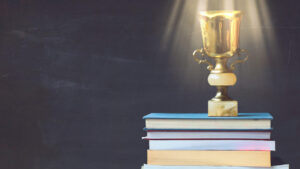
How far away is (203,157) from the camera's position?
5.04ft

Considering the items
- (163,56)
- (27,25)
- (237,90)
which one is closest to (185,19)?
(163,56)

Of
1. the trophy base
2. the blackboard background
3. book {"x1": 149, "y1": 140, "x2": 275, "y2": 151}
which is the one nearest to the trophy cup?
the trophy base

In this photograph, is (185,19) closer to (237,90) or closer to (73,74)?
(237,90)

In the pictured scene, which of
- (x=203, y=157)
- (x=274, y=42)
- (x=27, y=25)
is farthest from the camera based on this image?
(x=27, y=25)

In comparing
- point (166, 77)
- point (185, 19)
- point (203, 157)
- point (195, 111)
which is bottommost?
point (203, 157)

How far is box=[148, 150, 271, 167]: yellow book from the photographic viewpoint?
1.51 m

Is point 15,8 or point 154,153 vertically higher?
point 15,8

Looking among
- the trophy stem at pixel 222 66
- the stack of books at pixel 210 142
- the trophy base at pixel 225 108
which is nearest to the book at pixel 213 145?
the stack of books at pixel 210 142

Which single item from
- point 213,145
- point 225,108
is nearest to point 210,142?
point 213,145

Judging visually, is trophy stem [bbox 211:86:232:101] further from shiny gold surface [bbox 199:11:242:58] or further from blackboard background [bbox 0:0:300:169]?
blackboard background [bbox 0:0:300:169]

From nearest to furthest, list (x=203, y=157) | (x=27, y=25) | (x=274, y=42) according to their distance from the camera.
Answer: (x=203, y=157)
(x=274, y=42)
(x=27, y=25)

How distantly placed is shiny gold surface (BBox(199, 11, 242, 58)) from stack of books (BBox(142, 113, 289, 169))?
0.70ft

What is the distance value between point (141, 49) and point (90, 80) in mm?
238

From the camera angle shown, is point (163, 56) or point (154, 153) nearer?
point (154, 153)
